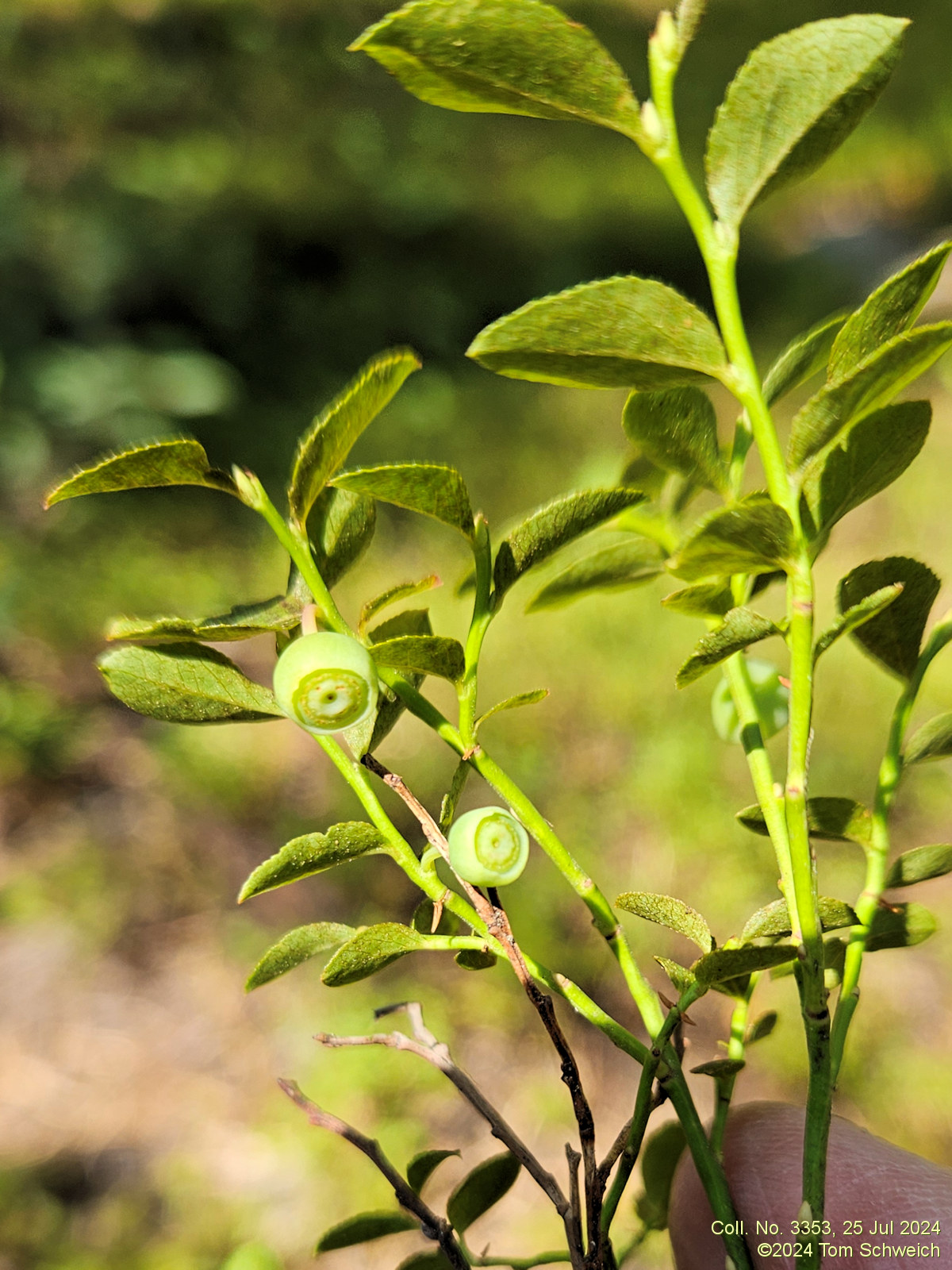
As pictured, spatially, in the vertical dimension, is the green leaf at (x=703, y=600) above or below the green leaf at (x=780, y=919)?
above

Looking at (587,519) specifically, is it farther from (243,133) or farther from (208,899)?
(243,133)

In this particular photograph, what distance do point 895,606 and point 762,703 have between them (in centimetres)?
8

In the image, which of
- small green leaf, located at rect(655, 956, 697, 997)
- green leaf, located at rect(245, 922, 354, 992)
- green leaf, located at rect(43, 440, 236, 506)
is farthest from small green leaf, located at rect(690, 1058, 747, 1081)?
green leaf, located at rect(43, 440, 236, 506)

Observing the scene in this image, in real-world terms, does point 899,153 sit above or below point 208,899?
above

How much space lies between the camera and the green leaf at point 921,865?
1.26 feet

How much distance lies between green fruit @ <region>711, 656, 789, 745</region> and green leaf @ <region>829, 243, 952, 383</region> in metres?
0.17

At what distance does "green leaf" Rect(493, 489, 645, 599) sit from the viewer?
294 mm

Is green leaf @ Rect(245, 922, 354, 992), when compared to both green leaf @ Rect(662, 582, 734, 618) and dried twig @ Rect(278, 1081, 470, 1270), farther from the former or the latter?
green leaf @ Rect(662, 582, 734, 618)

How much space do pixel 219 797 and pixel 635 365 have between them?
1.92m

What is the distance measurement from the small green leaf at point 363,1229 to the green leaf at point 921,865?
0.23 metres

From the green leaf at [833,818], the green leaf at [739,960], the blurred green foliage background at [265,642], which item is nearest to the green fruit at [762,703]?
the green leaf at [833,818]

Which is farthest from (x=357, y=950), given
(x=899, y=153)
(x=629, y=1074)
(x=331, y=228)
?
(x=899, y=153)

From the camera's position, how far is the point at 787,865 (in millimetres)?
330

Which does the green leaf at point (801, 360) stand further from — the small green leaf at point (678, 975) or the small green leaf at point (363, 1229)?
the small green leaf at point (363, 1229)
